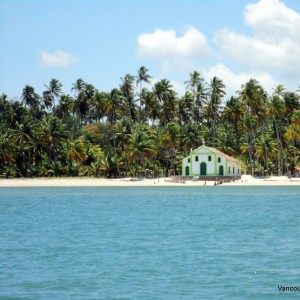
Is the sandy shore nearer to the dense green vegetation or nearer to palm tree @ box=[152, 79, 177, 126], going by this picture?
the dense green vegetation

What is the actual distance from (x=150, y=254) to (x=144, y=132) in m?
73.4

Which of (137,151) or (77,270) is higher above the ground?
(137,151)

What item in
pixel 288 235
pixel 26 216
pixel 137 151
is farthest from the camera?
pixel 137 151

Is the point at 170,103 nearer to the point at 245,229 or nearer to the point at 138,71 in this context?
the point at 138,71

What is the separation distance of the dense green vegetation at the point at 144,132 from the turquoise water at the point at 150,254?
166 feet

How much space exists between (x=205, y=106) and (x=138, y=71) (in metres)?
15.5

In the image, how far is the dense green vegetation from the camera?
10025 cm

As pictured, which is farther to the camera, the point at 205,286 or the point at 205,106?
the point at 205,106

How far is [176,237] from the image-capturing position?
32781 mm

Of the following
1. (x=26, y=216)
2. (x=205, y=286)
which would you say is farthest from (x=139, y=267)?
(x=26, y=216)

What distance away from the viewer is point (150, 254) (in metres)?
26.5

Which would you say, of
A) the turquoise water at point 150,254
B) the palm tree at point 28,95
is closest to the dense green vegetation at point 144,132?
the palm tree at point 28,95

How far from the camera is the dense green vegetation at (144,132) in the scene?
100m

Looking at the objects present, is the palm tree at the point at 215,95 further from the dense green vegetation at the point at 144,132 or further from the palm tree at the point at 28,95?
the palm tree at the point at 28,95
